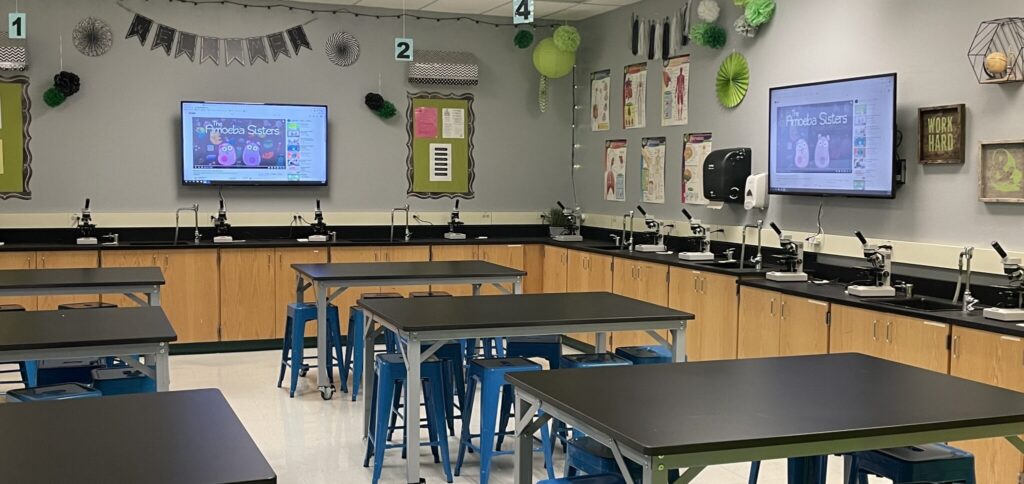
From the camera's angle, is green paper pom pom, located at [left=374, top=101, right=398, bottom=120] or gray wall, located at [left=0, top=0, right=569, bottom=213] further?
green paper pom pom, located at [left=374, top=101, right=398, bottom=120]

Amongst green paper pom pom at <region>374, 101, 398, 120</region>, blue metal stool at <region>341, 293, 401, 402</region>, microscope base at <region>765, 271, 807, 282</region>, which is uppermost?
green paper pom pom at <region>374, 101, 398, 120</region>

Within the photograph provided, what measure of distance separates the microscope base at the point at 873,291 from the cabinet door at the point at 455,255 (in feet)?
14.1

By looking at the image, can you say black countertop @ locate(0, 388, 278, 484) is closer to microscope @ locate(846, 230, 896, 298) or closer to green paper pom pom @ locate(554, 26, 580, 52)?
microscope @ locate(846, 230, 896, 298)

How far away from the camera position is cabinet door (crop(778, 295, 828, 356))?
564cm

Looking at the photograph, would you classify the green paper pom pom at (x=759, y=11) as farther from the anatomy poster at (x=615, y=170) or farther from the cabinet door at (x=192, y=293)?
the cabinet door at (x=192, y=293)

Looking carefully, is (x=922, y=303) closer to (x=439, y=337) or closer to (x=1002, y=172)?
(x=1002, y=172)

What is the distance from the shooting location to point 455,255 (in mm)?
9320

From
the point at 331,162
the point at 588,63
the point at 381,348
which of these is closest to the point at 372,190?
the point at 331,162

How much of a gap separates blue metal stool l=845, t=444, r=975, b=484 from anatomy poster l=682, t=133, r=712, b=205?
15.3 feet

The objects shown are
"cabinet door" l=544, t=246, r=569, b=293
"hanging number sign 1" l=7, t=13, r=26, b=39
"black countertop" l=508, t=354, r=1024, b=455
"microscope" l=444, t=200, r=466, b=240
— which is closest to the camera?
"black countertop" l=508, t=354, r=1024, b=455

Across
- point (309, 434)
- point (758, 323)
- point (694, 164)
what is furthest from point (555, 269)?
point (309, 434)

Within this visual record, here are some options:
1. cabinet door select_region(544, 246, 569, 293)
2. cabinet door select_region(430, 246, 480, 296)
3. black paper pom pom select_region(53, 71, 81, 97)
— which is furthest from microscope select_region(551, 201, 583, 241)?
black paper pom pom select_region(53, 71, 81, 97)

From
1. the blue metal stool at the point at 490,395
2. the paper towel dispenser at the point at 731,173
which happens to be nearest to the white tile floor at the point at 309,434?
the blue metal stool at the point at 490,395

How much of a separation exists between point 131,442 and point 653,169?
257 inches
